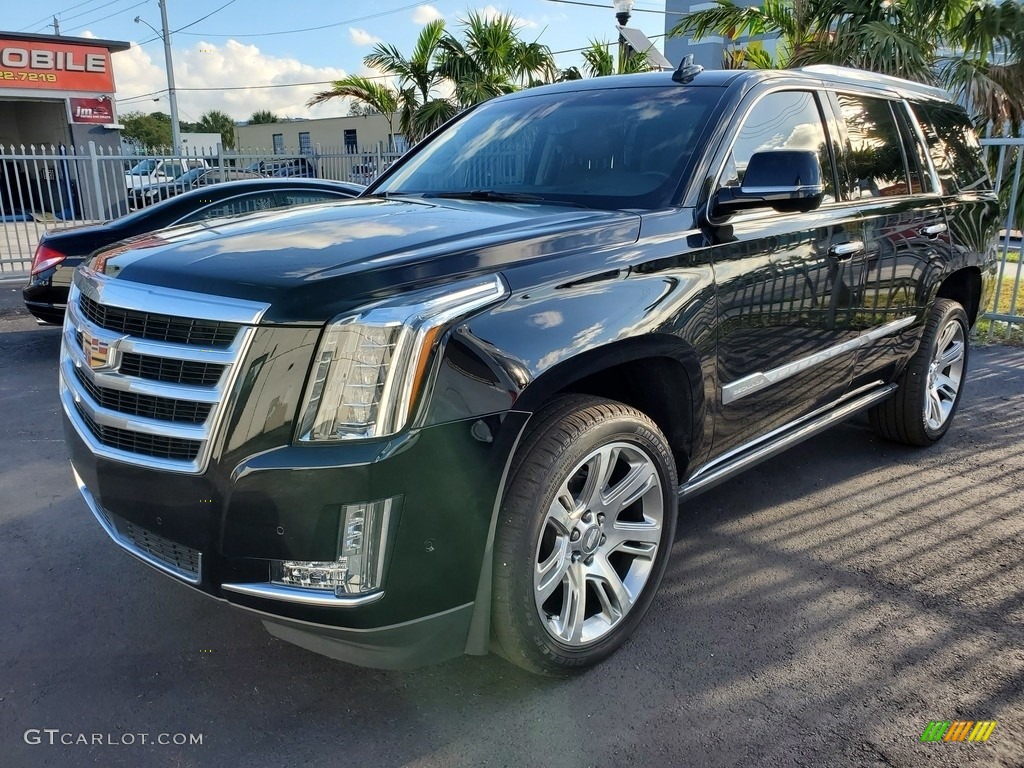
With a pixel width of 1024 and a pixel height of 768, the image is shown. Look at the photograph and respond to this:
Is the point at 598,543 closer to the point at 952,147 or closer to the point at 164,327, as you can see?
the point at 164,327

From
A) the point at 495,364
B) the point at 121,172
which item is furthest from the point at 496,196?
the point at 121,172

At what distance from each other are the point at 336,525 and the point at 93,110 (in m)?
28.5

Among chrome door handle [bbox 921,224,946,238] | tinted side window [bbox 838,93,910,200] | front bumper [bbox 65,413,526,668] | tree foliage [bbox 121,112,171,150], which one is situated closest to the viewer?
Answer: front bumper [bbox 65,413,526,668]

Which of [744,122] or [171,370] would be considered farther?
[744,122]

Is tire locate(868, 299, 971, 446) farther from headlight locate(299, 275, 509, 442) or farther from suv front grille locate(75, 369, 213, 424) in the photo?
suv front grille locate(75, 369, 213, 424)

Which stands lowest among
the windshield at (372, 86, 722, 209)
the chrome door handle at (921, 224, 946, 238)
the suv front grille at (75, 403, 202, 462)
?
the suv front grille at (75, 403, 202, 462)

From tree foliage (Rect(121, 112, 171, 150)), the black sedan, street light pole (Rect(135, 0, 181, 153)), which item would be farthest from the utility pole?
tree foliage (Rect(121, 112, 171, 150))

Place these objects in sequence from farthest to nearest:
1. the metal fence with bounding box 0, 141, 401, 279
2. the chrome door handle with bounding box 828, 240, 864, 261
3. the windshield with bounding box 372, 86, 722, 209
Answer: the metal fence with bounding box 0, 141, 401, 279, the chrome door handle with bounding box 828, 240, 864, 261, the windshield with bounding box 372, 86, 722, 209

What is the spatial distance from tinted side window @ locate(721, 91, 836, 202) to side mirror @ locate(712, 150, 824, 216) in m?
0.17

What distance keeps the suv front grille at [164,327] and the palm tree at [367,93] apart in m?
13.9

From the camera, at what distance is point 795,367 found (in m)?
3.38

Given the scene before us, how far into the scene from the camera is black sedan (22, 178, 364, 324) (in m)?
6.69

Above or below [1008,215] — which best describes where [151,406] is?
below

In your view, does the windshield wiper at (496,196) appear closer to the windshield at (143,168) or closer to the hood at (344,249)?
the hood at (344,249)
